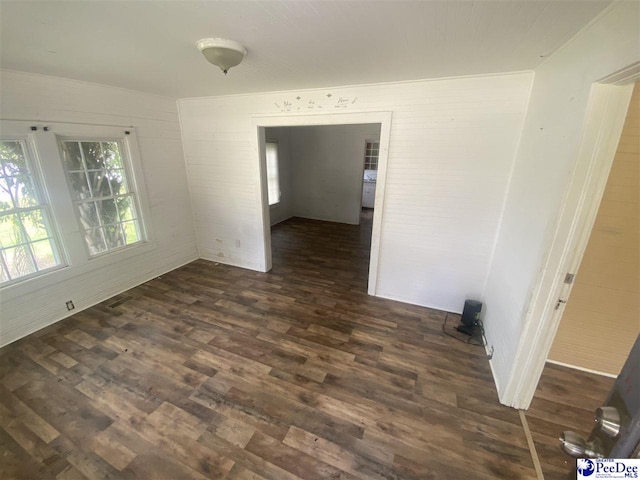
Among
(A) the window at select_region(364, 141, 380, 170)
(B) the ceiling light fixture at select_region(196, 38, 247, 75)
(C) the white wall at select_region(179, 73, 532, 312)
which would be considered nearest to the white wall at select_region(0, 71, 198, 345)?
(C) the white wall at select_region(179, 73, 532, 312)

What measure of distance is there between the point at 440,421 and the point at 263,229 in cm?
302

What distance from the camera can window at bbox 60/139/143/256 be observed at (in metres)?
2.89

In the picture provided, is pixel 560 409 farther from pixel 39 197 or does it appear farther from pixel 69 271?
pixel 39 197

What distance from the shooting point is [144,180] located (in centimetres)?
351

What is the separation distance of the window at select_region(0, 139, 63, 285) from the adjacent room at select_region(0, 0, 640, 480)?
0.8 inches

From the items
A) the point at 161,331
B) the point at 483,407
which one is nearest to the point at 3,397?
the point at 161,331

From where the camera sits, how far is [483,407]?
76.5 inches

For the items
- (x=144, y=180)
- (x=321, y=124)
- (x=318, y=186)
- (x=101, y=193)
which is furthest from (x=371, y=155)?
(x=101, y=193)

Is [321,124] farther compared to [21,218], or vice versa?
[321,124]

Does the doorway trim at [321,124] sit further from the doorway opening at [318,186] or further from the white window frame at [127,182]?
the white window frame at [127,182]

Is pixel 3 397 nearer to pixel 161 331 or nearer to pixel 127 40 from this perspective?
pixel 161 331

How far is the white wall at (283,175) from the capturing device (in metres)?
6.24

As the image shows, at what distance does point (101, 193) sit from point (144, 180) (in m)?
0.52
